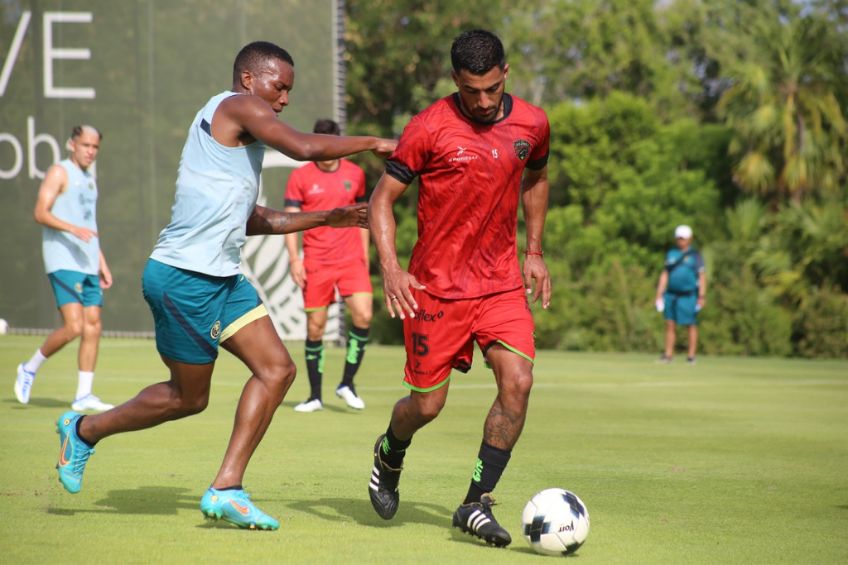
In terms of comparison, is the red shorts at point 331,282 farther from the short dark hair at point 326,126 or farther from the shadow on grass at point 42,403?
the shadow on grass at point 42,403

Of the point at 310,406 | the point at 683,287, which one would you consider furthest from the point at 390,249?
the point at 683,287

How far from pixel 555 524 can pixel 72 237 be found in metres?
7.40

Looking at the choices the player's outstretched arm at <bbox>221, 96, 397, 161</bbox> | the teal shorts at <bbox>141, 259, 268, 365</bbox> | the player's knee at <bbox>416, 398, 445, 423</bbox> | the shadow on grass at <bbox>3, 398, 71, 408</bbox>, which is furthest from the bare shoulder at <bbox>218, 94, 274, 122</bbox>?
the shadow on grass at <bbox>3, 398, 71, 408</bbox>

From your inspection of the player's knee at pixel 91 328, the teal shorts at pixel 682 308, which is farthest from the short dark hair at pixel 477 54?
the teal shorts at pixel 682 308

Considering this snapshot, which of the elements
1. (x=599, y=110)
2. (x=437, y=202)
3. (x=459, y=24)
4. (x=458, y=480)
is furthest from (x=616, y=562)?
(x=459, y=24)

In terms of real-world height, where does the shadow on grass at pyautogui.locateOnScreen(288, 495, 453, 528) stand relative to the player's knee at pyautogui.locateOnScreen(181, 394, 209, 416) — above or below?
below

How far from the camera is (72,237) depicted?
1244 centimetres

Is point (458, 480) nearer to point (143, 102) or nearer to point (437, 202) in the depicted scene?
point (437, 202)

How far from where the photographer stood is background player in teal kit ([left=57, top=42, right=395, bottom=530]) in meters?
6.84

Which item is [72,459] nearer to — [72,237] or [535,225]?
[535,225]

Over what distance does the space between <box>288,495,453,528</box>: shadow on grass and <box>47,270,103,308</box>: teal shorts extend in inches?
208

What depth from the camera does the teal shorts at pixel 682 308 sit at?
23641 mm

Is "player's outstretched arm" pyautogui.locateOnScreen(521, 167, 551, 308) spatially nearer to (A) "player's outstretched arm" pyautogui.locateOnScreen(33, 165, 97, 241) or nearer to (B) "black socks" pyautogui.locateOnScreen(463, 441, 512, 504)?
(B) "black socks" pyautogui.locateOnScreen(463, 441, 512, 504)

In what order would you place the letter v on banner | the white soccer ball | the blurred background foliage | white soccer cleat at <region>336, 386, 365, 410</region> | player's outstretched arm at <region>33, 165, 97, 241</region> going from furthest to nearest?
the blurred background foliage, the letter v on banner, white soccer cleat at <region>336, 386, 365, 410</region>, player's outstretched arm at <region>33, 165, 97, 241</region>, the white soccer ball
